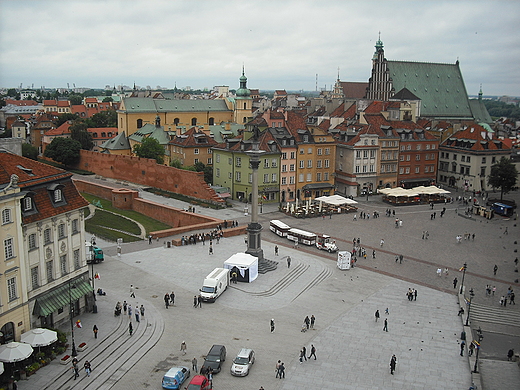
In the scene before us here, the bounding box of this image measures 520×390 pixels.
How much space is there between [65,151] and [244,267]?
60.9 metres

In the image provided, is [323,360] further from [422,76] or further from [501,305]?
[422,76]

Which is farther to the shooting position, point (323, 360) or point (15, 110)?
point (15, 110)

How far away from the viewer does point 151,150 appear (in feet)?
257

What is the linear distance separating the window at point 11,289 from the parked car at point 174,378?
27.8 ft

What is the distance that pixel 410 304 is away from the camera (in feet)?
116

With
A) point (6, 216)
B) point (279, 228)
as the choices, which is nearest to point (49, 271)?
point (6, 216)

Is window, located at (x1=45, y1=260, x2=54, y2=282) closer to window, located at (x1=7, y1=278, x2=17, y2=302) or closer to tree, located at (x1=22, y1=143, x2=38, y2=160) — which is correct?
window, located at (x1=7, y1=278, x2=17, y2=302)

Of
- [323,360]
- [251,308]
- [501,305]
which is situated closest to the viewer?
[323,360]

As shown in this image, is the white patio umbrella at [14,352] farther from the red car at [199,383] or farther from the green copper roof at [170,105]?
the green copper roof at [170,105]

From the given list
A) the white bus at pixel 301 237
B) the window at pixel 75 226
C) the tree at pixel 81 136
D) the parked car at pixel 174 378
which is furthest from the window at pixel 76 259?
the tree at pixel 81 136

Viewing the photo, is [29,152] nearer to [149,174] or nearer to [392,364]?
[149,174]

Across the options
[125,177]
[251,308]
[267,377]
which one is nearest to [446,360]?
[267,377]

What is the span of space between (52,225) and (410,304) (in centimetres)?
2265

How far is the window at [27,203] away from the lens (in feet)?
88.1
